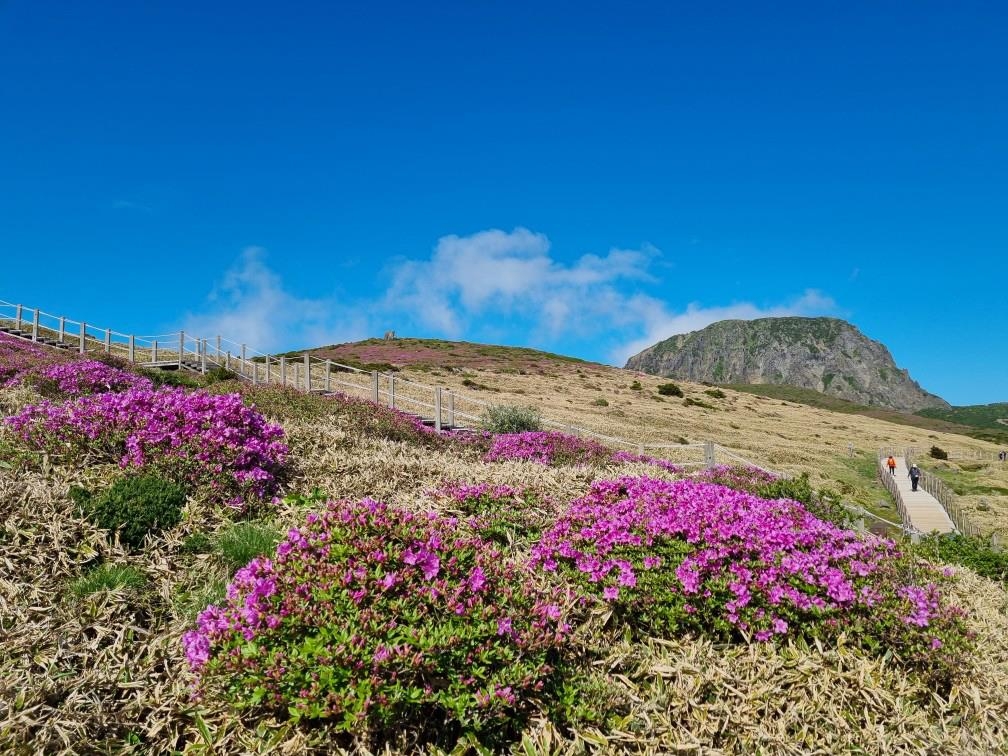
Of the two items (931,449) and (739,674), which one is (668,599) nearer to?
(739,674)

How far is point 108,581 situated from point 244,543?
3.16 feet

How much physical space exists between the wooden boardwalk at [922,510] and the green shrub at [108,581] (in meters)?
19.8

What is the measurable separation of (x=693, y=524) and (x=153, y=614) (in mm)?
→ 4080

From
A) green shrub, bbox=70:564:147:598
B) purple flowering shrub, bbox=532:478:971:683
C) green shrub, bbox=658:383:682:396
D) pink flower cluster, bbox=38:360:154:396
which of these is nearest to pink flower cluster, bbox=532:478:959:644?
purple flowering shrub, bbox=532:478:971:683

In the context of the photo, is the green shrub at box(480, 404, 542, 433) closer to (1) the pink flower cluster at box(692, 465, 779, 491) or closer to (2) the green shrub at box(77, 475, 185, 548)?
(1) the pink flower cluster at box(692, 465, 779, 491)

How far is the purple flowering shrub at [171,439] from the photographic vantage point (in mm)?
6555

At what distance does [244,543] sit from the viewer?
5320mm

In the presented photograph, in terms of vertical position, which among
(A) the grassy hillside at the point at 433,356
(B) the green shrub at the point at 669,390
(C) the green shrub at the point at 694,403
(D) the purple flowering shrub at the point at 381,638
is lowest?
(D) the purple flowering shrub at the point at 381,638

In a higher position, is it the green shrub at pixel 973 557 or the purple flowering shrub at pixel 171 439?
the purple flowering shrub at pixel 171 439

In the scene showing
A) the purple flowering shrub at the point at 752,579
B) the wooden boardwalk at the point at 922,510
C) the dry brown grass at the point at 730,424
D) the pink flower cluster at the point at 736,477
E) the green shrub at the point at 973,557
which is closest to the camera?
the purple flowering shrub at the point at 752,579

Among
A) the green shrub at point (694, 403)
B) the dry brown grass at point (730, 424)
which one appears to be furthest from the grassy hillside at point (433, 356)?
the green shrub at point (694, 403)

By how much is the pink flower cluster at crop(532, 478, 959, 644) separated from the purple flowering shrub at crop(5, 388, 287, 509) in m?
3.30

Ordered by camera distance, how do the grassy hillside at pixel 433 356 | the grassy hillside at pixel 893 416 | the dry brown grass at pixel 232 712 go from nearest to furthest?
1. the dry brown grass at pixel 232 712
2. the grassy hillside at pixel 433 356
3. the grassy hillside at pixel 893 416

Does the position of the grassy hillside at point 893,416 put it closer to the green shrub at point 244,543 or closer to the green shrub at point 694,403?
the green shrub at point 694,403
